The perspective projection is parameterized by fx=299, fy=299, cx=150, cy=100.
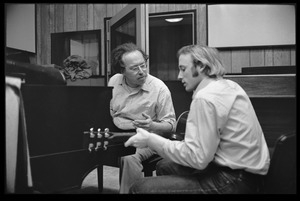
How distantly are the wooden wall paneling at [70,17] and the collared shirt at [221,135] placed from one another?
2183mm

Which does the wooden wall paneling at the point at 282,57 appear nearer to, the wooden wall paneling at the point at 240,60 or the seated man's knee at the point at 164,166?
the wooden wall paneling at the point at 240,60

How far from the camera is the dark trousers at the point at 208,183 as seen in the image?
1140 millimetres

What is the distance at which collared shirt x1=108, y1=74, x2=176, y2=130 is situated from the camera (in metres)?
1.77

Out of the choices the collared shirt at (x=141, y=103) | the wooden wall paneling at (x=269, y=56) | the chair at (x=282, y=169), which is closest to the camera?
the chair at (x=282, y=169)

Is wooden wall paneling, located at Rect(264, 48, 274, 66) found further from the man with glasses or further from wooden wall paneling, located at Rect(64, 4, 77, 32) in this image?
wooden wall paneling, located at Rect(64, 4, 77, 32)

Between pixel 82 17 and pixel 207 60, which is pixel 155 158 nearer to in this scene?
pixel 207 60

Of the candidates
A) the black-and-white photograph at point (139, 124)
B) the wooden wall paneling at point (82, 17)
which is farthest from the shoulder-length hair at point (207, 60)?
the wooden wall paneling at point (82, 17)

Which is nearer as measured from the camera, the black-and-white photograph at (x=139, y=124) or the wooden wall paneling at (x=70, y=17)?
the black-and-white photograph at (x=139, y=124)

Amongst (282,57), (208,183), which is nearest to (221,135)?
(208,183)

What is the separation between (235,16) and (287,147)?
242 cm

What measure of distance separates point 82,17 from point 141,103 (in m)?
2.11

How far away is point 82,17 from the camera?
3.48 meters

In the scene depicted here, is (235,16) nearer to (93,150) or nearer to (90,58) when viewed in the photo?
(90,58)

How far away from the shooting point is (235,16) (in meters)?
3.23
